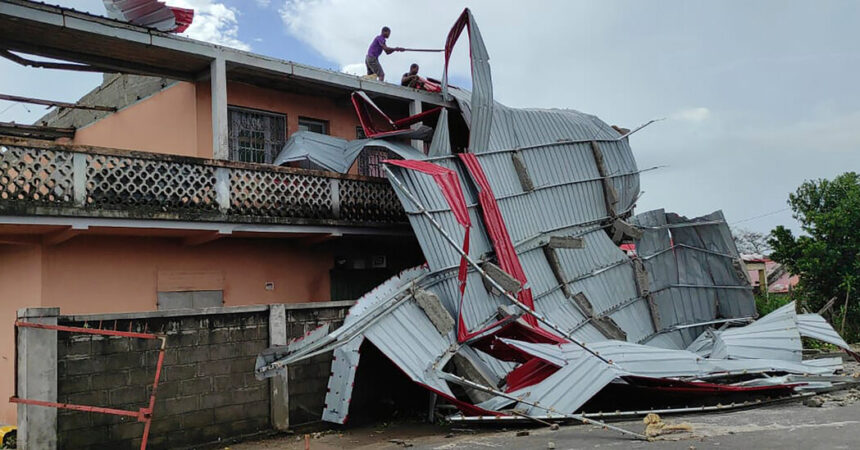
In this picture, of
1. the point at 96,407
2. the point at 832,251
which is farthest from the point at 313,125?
the point at 832,251

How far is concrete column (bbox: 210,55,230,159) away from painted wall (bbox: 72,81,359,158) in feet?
3.08

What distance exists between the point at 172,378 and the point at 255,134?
621cm

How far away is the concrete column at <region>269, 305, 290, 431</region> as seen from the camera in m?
9.74

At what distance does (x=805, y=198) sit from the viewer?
20984 mm

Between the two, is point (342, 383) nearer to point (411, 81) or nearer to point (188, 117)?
point (188, 117)

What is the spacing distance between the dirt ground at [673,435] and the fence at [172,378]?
1.84 feet

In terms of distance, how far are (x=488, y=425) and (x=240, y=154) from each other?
23.7ft

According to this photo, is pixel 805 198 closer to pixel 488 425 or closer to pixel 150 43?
pixel 488 425

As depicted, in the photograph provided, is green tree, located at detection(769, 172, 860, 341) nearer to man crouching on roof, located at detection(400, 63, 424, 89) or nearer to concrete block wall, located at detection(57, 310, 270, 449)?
man crouching on roof, located at detection(400, 63, 424, 89)

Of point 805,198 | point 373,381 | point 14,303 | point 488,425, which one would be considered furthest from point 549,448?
point 805,198

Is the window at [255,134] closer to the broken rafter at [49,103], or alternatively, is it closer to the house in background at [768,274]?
the broken rafter at [49,103]

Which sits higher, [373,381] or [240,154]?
[240,154]

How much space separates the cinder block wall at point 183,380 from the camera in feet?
26.3

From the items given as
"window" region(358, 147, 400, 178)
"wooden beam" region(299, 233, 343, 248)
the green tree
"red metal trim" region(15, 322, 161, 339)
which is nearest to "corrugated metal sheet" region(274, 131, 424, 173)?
"wooden beam" region(299, 233, 343, 248)
